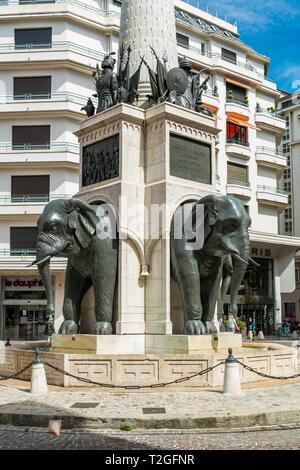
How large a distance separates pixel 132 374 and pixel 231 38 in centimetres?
4449

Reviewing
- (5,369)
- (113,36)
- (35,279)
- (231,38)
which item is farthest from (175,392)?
(231,38)

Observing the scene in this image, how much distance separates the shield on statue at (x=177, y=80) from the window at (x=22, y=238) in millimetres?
23535

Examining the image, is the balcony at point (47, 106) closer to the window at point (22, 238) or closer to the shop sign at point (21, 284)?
the window at point (22, 238)

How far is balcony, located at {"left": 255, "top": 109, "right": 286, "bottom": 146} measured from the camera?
48688 mm

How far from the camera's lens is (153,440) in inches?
306

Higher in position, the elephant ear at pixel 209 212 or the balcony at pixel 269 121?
the balcony at pixel 269 121

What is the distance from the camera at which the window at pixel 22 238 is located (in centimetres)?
3622

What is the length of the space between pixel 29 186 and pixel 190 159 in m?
24.8

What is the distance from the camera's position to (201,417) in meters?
8.42

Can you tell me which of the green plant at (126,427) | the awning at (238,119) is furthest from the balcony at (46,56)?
the green plant at (126,427)

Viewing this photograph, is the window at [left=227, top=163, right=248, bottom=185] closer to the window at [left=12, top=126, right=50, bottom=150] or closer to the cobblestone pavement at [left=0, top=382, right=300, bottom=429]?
the window at [left=12, top=126, right=50, bottom=150]

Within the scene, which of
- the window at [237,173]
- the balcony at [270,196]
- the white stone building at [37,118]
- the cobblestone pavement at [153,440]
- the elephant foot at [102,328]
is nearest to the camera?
the cobblestone pavement at [153,440]

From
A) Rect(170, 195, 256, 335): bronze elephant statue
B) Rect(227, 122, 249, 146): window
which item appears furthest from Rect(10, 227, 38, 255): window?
Rect(170, 195, 256, 335): bronze elephant statue

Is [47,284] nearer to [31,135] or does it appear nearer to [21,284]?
[21,284]
